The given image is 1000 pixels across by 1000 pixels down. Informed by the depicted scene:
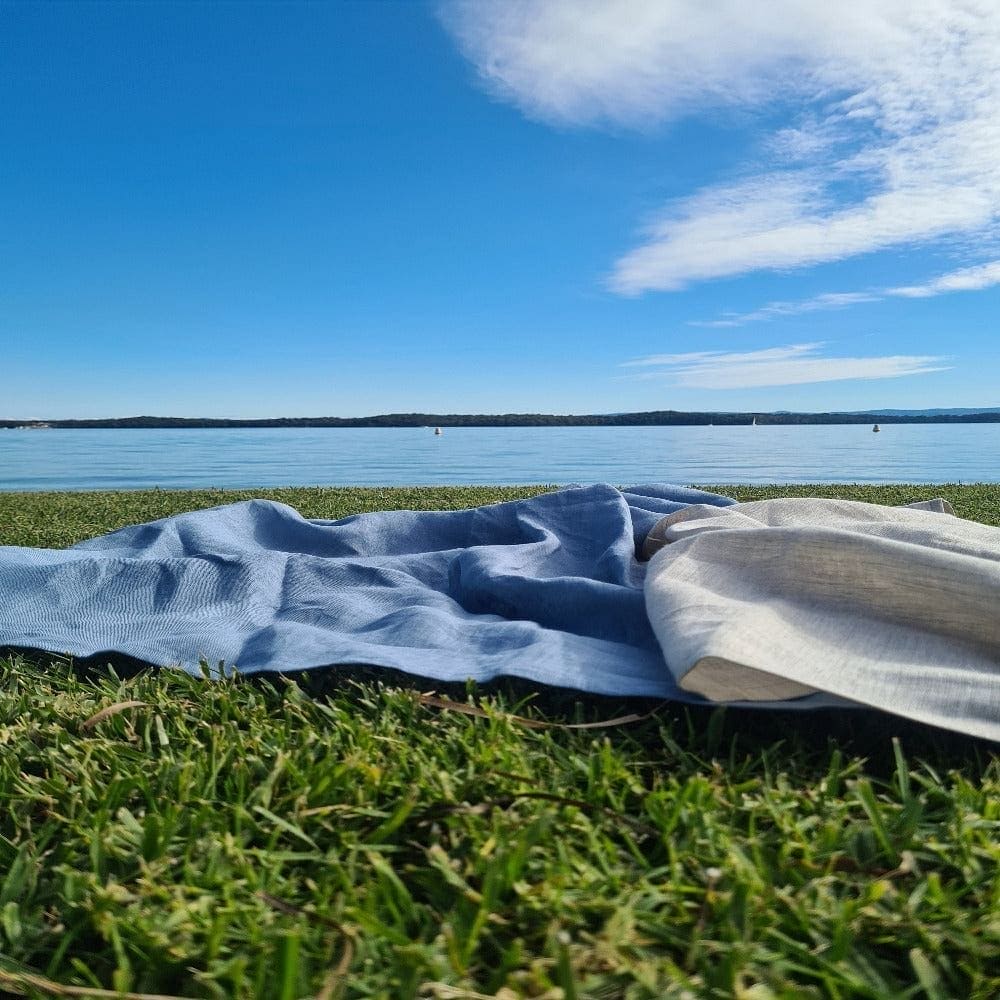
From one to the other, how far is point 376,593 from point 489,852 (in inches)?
54.4

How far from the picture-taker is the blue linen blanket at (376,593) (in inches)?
67.9

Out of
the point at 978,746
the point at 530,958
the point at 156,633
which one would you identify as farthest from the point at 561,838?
the point at 156,633

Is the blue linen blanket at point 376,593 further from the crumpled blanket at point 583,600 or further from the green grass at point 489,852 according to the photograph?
the green grass at point 489,852

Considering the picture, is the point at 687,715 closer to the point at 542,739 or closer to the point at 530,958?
the point at 542,739

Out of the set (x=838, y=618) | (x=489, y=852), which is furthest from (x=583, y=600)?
(x=489, y=852)

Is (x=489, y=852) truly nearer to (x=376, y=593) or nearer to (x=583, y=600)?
(x=583, y=600)

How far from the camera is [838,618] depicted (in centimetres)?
163

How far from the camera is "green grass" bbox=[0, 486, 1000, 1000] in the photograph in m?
0.83

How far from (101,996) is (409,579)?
172 cm

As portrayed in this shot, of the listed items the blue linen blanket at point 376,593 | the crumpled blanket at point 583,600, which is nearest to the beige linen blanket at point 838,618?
the crumpled blanket at point 583,600

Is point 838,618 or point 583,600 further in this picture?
point 583,600

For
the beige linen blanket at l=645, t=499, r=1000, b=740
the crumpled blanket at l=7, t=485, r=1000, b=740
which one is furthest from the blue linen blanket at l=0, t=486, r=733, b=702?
the beige linen blanket at l=645, t=499, r=1000, b=740

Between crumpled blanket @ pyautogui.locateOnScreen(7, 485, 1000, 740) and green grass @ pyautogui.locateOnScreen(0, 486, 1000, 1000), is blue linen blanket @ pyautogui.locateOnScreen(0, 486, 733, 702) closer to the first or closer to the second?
crumpled blanket @ pyautogui.locateOnScreen(7, 485, 1000, 740)

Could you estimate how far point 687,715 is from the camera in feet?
4.66
